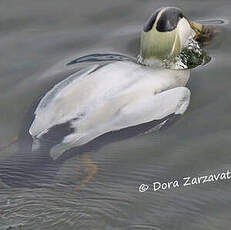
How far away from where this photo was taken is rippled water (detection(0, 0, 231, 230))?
375 cm

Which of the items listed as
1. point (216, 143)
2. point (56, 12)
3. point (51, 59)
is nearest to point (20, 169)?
point (216, 143)

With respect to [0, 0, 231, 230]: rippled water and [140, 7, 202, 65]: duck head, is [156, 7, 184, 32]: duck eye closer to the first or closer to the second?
[140, 7, 202, 65]: duck head

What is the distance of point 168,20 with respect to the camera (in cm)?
514

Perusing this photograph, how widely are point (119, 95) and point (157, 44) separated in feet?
2.44

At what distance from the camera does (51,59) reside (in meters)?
5.65

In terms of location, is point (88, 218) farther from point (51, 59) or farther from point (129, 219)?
point (51, 59)

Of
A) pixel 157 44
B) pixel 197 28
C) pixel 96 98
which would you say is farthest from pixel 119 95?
pixel 197 28

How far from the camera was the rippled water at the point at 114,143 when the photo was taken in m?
3.75
